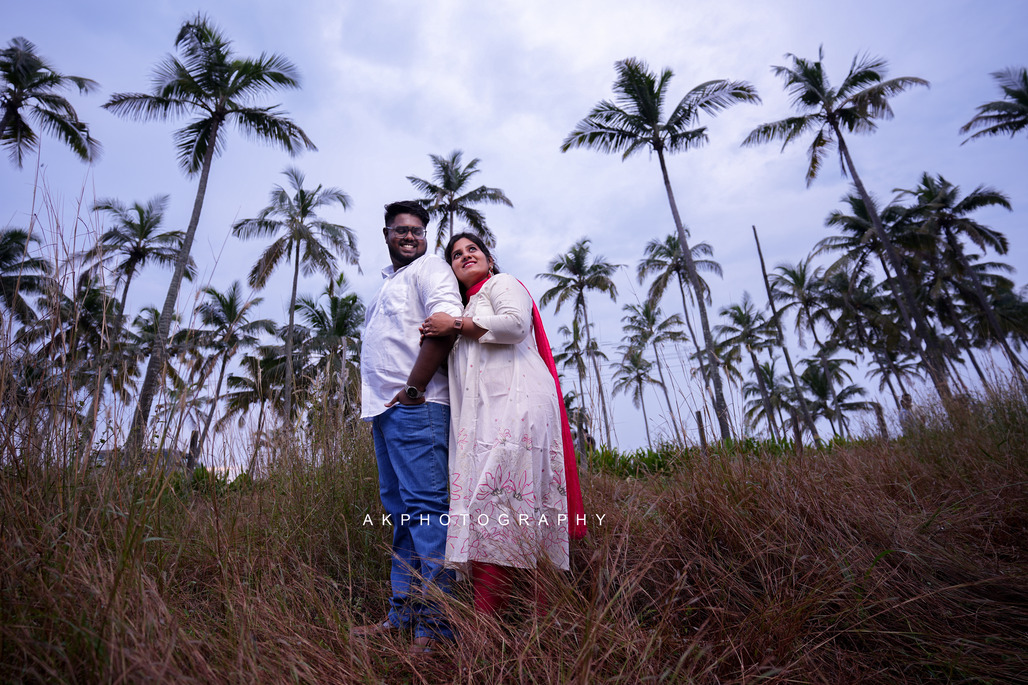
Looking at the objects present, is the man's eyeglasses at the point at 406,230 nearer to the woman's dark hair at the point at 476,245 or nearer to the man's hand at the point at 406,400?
the woman's dark hair at the point at 476,245

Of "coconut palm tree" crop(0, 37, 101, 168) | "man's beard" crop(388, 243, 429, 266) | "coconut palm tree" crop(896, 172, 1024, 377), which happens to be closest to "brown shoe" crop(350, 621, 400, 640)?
"man's beard" crop(388, 243, 429, 266)

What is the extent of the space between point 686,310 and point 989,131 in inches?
550

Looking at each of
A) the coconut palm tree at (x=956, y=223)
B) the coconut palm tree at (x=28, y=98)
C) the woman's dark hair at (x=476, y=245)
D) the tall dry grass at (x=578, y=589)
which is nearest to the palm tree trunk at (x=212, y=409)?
the tall dry grass at (x=578, y=589)

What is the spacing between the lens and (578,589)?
4.98 ft

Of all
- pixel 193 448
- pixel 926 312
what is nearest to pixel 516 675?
pixel 193 448

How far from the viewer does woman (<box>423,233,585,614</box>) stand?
160cm

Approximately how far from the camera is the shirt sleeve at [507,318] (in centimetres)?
180

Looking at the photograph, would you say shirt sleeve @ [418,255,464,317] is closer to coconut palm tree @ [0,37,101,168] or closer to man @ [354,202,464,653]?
man @ [354,202,464,653]

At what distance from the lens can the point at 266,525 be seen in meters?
2.27

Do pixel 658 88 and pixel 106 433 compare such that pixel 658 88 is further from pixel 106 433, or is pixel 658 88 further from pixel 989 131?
pixel 106 433

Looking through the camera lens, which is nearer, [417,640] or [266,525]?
[417,640]

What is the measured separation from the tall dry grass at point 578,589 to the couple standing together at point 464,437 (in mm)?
140

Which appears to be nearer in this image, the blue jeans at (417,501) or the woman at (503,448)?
the woman at (503,448)

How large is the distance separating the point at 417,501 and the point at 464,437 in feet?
1.00
